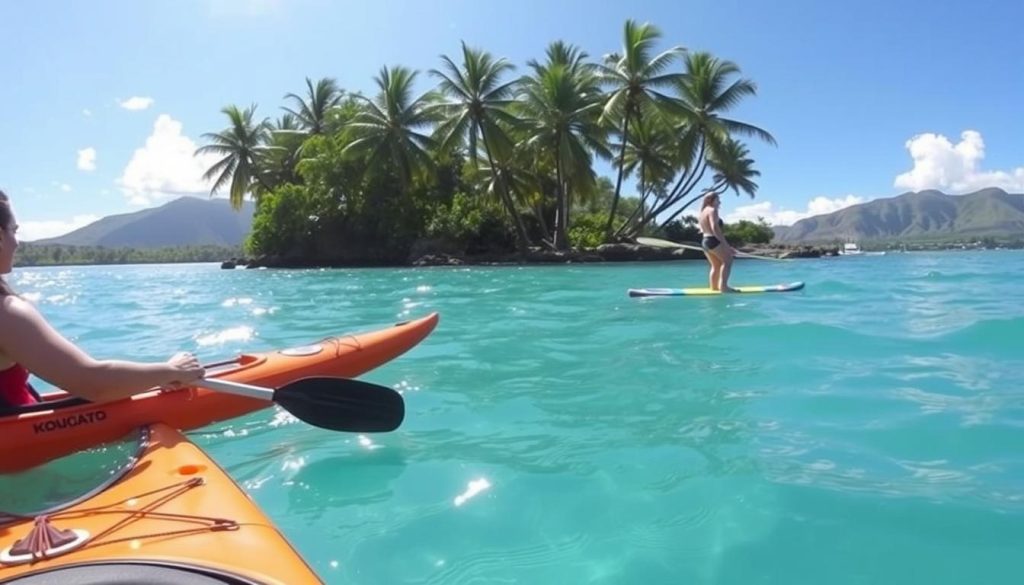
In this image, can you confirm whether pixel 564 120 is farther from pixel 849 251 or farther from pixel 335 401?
pixel 849 251

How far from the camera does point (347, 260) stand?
3166 cm

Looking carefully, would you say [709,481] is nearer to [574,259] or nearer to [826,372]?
[826,372]

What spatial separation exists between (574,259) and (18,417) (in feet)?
79.5

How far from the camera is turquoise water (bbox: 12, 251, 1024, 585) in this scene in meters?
2.45

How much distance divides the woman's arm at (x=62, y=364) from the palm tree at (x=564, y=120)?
24.2 metres

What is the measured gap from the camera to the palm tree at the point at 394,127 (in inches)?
1131

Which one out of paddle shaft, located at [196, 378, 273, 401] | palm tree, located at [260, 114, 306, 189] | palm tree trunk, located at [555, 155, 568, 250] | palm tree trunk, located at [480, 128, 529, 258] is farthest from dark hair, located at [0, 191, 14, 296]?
palm tree, located at [260, 114, 306, 189]

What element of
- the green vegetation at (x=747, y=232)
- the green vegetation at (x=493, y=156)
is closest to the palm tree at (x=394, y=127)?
the green vegetation at (x=493, y=156)

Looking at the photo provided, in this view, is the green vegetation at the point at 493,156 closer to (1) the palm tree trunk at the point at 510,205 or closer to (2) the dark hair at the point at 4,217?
(1) the palm tree trunk at the point at 510,205

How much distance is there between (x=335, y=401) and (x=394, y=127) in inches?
1067

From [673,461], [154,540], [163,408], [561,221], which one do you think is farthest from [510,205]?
[154,540]

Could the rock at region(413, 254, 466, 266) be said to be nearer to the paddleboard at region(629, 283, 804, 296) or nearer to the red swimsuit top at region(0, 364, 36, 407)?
the paddleboard at region(629, 283, 804, 296)

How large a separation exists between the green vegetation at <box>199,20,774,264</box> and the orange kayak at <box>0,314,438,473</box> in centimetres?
2270

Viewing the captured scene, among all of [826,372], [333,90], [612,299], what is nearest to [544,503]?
[826,372]
